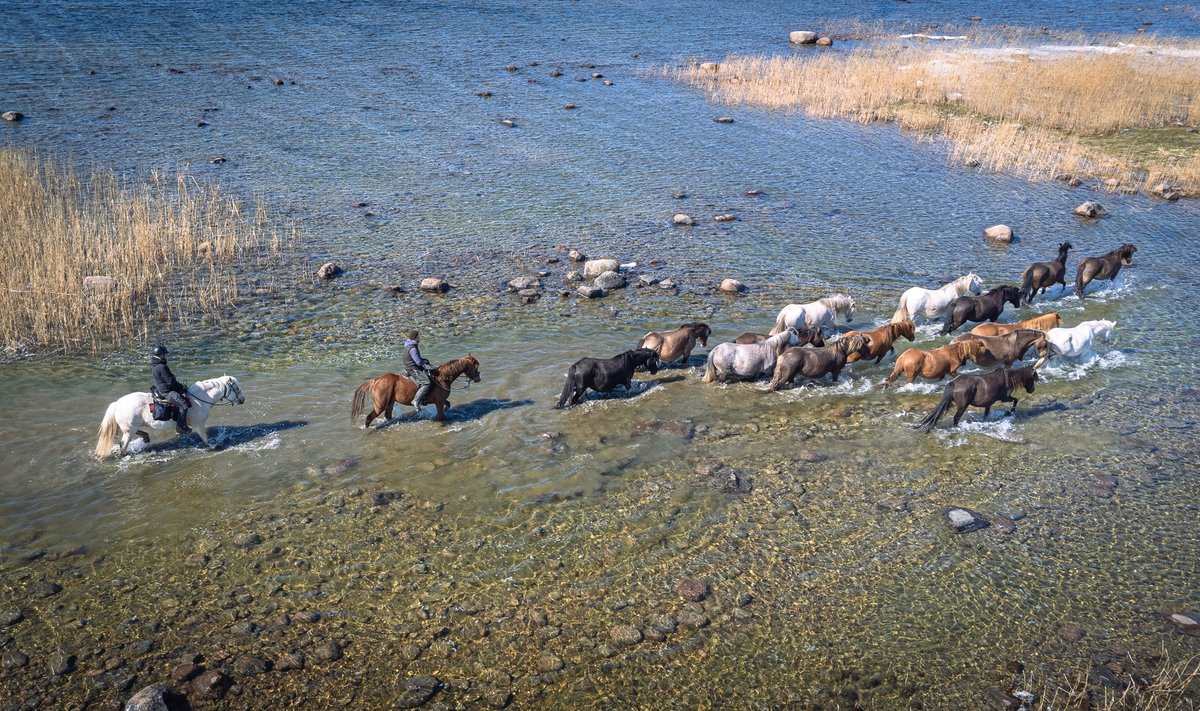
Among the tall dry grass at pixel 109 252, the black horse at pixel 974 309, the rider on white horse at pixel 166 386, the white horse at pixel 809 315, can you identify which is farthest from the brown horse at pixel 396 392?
the black horse at pixel 974 309

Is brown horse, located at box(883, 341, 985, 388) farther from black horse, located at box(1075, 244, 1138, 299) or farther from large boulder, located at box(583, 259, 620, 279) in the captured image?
large boulder, located at box(583, 259, 620, 279)

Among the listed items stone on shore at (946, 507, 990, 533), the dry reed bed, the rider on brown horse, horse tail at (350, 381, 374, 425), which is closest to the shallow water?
stone on shore at (946, 507, 990, 533)

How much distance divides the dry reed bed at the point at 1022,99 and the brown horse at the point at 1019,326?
13873mm

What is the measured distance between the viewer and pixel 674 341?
653 inches

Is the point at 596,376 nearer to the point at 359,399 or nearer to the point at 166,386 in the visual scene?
the point at 359,399

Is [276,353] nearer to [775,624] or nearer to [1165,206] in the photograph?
[775,624]

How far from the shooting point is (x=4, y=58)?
39.7 meters

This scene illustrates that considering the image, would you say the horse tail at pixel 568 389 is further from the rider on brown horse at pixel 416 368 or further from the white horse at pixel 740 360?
the white horse at pixel 740 360

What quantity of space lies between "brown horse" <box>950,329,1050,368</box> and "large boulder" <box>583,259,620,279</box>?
8.21 metres

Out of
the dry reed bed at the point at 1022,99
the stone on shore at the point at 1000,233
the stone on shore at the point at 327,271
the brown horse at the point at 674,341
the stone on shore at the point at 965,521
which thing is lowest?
the stone on shore at the point at 965,521

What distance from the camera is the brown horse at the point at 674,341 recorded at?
16531 millimetres

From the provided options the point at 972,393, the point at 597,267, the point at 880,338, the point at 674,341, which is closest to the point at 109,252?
the point at 597,267

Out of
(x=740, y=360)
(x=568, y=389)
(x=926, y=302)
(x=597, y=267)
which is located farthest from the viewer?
(x=597, y=267)

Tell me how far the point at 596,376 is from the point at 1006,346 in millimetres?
8124
